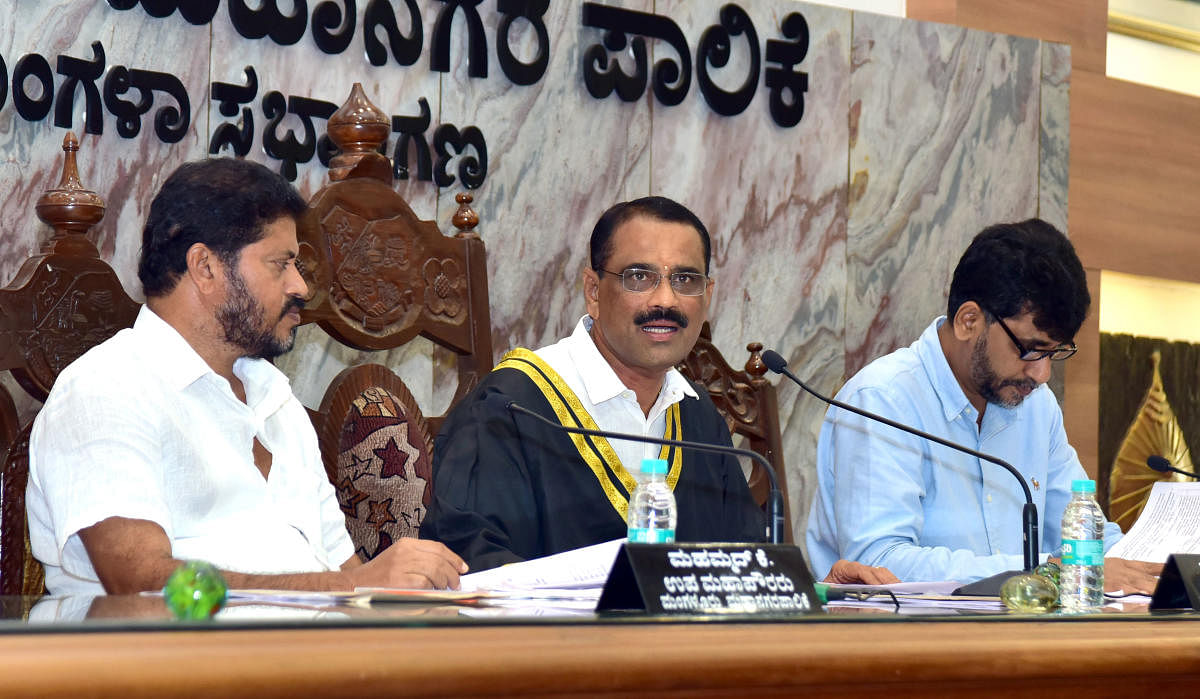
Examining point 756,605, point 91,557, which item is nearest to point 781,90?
point 91,557

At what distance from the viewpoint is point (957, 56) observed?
4.76m

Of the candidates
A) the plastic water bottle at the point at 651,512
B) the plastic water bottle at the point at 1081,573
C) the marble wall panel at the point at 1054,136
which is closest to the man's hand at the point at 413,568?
the plastic water bottle at the point at 651,512

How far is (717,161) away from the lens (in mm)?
4297

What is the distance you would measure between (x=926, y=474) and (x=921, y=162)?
74.0 inches

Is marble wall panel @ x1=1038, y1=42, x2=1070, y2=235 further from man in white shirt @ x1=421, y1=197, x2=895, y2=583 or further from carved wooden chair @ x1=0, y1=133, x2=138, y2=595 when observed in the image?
carved wooden chair @ x1=0, y1=133, x2=138, y2=595

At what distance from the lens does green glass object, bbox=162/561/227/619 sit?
122cm

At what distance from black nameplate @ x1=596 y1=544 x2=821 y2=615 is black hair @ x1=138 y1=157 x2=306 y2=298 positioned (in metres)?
1.26

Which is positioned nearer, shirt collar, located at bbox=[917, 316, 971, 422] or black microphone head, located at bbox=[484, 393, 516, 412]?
black microphone head, located at bbox=[484, 393, 516, 412]

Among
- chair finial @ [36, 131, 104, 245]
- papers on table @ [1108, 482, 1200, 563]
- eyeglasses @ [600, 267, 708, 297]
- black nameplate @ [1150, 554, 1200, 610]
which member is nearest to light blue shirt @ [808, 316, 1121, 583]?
papers on table @ [1108, 482, 1200, 563]

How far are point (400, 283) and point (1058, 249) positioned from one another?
141 centimetres

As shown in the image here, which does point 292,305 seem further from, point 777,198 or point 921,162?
point 921,162

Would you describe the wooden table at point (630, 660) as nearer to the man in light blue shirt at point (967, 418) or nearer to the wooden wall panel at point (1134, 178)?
the man in light blue shirt at point (967, 418)

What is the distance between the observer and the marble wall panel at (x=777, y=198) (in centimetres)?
425

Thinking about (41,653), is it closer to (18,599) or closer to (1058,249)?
(18,599)
